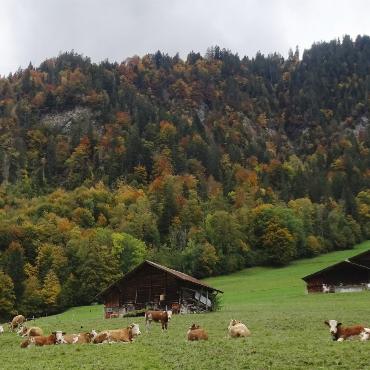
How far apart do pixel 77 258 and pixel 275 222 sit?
152 feet

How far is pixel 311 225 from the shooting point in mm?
140375

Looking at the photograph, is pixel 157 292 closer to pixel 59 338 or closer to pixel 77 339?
pixel 77 339

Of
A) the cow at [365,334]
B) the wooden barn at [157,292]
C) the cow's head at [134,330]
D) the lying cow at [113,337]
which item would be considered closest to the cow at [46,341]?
the lying cow at [113,337]

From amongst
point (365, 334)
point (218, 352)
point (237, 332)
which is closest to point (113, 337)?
point (237, 332)

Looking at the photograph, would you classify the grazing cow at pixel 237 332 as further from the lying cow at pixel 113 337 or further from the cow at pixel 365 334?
the cow at pixel 365 334

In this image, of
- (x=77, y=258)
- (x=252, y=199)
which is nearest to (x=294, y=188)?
(x=252, y=199)

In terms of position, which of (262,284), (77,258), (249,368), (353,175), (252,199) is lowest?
(249,368)

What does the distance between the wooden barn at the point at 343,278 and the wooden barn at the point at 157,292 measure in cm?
1922

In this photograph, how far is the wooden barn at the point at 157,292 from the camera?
61.7 meters

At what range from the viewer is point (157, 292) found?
6369 cm

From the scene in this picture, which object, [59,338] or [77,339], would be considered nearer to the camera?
[59,338]

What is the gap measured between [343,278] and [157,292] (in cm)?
2725

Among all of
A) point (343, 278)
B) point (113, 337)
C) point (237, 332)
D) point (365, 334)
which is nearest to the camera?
point (365, 334)

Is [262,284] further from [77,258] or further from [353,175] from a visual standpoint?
[353,175]
